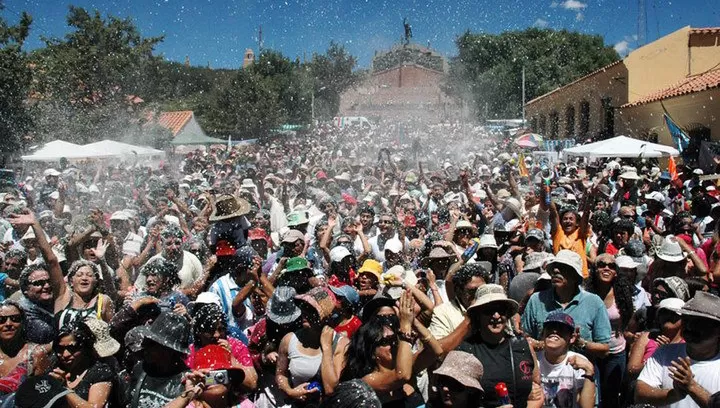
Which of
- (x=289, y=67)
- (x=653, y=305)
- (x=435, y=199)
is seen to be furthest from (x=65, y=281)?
(x=289, y=67)

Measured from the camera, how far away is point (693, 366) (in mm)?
3354

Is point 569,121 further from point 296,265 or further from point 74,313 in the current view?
point 74,313

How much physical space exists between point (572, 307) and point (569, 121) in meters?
32.5

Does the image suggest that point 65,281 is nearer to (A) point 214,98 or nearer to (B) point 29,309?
(B) point 29,309

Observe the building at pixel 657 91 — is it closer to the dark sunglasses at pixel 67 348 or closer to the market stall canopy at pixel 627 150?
the market stall canopy at pixel 627 150

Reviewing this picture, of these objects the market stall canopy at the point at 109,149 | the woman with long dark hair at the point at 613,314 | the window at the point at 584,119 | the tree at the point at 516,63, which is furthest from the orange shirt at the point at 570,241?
the tree at the point at 516,63

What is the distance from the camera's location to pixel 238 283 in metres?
5.11

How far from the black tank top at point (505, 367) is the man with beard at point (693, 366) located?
0.58 meters

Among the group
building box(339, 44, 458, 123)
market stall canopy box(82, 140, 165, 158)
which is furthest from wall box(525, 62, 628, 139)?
building box(339, 44, 458, 123)

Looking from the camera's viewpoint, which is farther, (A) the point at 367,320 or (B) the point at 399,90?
(B) the point at 399,90

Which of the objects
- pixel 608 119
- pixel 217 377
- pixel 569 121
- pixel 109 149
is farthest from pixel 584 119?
pixel 217 377

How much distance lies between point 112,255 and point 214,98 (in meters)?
43.4

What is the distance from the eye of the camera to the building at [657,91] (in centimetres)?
1797

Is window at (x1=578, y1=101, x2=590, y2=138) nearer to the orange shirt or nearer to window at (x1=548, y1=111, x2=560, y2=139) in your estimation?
window at (x1=548, y1=111, x2=560, y2=139)
